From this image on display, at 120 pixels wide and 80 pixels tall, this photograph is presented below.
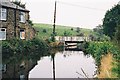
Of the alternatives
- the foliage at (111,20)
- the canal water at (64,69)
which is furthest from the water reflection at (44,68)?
the foliage at (111,20)

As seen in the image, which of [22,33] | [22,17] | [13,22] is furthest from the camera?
[22,33]

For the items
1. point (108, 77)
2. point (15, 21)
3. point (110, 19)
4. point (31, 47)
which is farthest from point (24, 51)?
point (108, 77)

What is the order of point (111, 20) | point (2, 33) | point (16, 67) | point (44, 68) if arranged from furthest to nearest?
1. point (111, 20)
2. point (2, 33)
3. point (44, 68)
4. point (16, 67)

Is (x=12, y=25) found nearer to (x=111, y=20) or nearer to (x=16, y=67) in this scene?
(x=111, y=20)

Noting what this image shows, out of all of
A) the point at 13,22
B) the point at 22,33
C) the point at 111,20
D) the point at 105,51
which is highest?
the point at 111,20

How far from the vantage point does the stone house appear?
42.5 meters

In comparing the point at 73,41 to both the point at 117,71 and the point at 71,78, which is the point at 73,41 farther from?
the point at 117,71

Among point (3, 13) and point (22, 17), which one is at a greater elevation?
point (3, 13)

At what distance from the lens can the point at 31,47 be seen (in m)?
42.8

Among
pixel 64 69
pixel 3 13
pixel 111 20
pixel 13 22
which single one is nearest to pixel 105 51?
pixel 64 69

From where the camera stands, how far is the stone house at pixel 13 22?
139ft

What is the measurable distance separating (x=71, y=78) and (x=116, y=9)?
38.7 metres

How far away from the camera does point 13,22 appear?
4469 centimetres

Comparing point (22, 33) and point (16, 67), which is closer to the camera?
point (16, 67)
